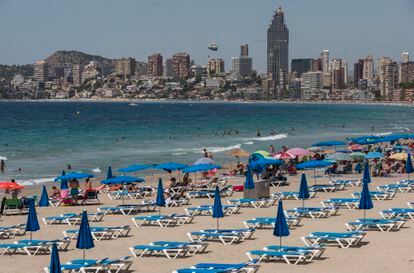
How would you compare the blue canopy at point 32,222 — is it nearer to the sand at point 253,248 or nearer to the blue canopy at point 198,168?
the sand at point 253,248

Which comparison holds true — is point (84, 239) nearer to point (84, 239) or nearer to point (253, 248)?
point (84, 239)

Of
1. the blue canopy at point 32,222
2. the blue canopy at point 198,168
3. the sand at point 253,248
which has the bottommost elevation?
the sand at point 253,248

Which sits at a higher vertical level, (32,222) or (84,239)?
(84,239)

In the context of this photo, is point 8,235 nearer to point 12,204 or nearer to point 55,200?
point 12,204

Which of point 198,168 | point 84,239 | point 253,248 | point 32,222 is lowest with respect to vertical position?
point 253,248

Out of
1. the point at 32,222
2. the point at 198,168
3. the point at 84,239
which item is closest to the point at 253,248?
the point at 84,239

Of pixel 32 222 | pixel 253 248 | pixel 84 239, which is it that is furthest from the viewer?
pixel 253 248

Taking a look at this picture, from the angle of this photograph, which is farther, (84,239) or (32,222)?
(32,222)

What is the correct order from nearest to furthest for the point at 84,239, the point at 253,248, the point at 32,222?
the point at 84,239
the point at 32,222
the point at 253,248

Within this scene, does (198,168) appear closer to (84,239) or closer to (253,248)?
(253,248)

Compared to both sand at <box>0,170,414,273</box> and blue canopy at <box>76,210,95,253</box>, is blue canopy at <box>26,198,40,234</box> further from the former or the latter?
blue canopy at <box>76,210,95,253</box>

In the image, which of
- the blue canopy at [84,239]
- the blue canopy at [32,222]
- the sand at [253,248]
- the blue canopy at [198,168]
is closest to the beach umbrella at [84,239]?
the blue canopy at [84,239]

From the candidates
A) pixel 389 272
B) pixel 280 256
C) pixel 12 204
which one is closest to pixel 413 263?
pixel 389 272

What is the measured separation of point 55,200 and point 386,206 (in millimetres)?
10912
